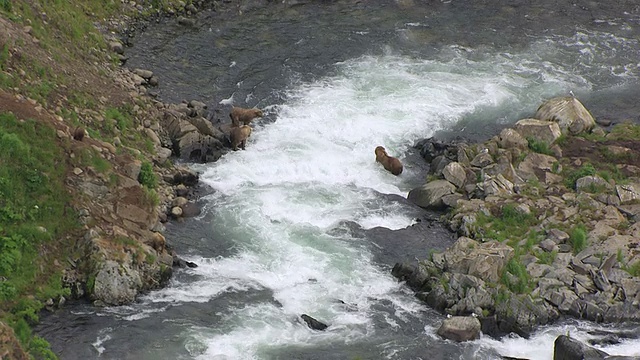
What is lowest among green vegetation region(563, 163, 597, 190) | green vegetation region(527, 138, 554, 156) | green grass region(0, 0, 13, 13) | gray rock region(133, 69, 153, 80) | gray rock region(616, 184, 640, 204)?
gray rock region(616, 184, 640, 204)

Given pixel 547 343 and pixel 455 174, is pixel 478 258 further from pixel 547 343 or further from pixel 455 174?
pixel 455 174

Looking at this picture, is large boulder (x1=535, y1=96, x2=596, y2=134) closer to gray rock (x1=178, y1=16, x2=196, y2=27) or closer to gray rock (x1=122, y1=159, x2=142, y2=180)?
gray rock (x1=122, y1=159, x2=142, y2=180)

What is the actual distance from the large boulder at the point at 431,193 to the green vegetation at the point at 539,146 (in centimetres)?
410

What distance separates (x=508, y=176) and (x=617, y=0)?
21.1 metres

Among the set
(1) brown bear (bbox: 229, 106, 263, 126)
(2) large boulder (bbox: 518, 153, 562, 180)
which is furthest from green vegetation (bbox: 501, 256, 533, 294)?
(1) brown bear (bbox: 229, 106, 263, 126)

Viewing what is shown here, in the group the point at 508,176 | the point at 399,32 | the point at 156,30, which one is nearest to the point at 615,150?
the point at 508,176

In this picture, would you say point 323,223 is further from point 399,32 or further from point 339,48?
point 399,32

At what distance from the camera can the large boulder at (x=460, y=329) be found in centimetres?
2520

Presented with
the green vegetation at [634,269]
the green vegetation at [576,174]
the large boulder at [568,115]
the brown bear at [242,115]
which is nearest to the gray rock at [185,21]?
the brown bear at [242,115]

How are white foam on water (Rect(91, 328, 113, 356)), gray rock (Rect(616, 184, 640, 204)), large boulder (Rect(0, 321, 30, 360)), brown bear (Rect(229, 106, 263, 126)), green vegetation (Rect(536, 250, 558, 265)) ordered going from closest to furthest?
large boulder (Rect(0, 321, 30, 360)) < white foam on water (Rect(91, 328, 113, 356)) < green vegetation (Rect(536, 250, 558, 265)) < gray rock (Rect(616, 184, 640, 204)) < brown bear (Rect(229, 106, 263, 126))

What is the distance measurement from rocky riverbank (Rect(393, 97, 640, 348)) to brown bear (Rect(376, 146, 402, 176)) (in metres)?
1.36

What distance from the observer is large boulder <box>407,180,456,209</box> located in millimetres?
31825

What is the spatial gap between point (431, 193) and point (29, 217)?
14.0 meters

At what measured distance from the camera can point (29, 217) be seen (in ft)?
84.6
